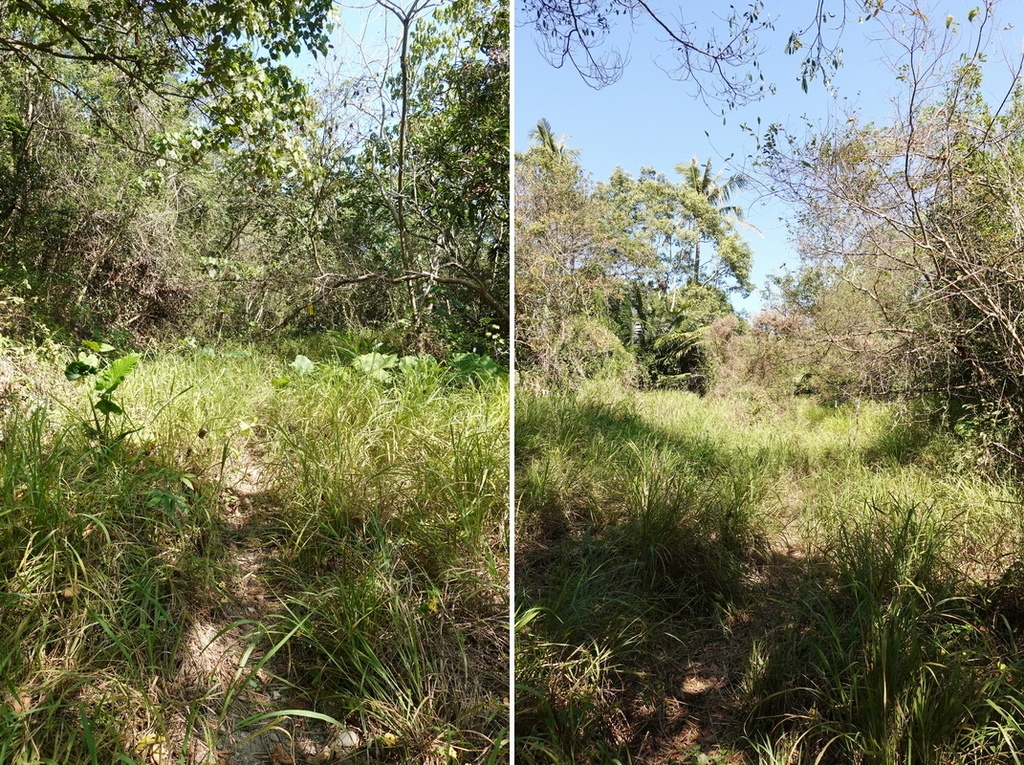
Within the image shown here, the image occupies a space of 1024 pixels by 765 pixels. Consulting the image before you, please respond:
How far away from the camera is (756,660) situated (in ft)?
3.66

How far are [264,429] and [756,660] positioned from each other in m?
1.44

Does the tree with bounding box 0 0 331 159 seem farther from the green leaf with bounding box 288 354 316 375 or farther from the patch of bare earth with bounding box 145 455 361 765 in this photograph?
the patch of bare earth with bounding box 145 455 361 765

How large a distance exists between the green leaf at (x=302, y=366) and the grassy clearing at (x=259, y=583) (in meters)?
0.43

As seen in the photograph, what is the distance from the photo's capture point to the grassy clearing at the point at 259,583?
2.89ft

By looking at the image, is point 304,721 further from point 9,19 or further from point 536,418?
point 9,19

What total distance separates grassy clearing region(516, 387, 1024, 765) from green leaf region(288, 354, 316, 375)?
920 millimetres

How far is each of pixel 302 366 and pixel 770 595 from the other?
5.78 feet

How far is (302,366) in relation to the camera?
2.24m

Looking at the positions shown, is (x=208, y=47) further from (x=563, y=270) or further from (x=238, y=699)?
(x=238, y=699)

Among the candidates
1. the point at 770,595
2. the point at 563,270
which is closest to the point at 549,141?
the point at 563,270

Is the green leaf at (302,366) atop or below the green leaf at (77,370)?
atop

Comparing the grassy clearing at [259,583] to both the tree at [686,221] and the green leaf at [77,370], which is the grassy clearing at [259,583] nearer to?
the green leaf at [77,370]

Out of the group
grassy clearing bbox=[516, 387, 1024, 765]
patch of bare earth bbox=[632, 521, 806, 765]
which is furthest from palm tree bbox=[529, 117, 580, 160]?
patch of bare earth bbox=[632, 521, 806, 765]

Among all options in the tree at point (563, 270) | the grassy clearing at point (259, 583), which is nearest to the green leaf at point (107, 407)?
the grassy clearing at point (259, 583)
